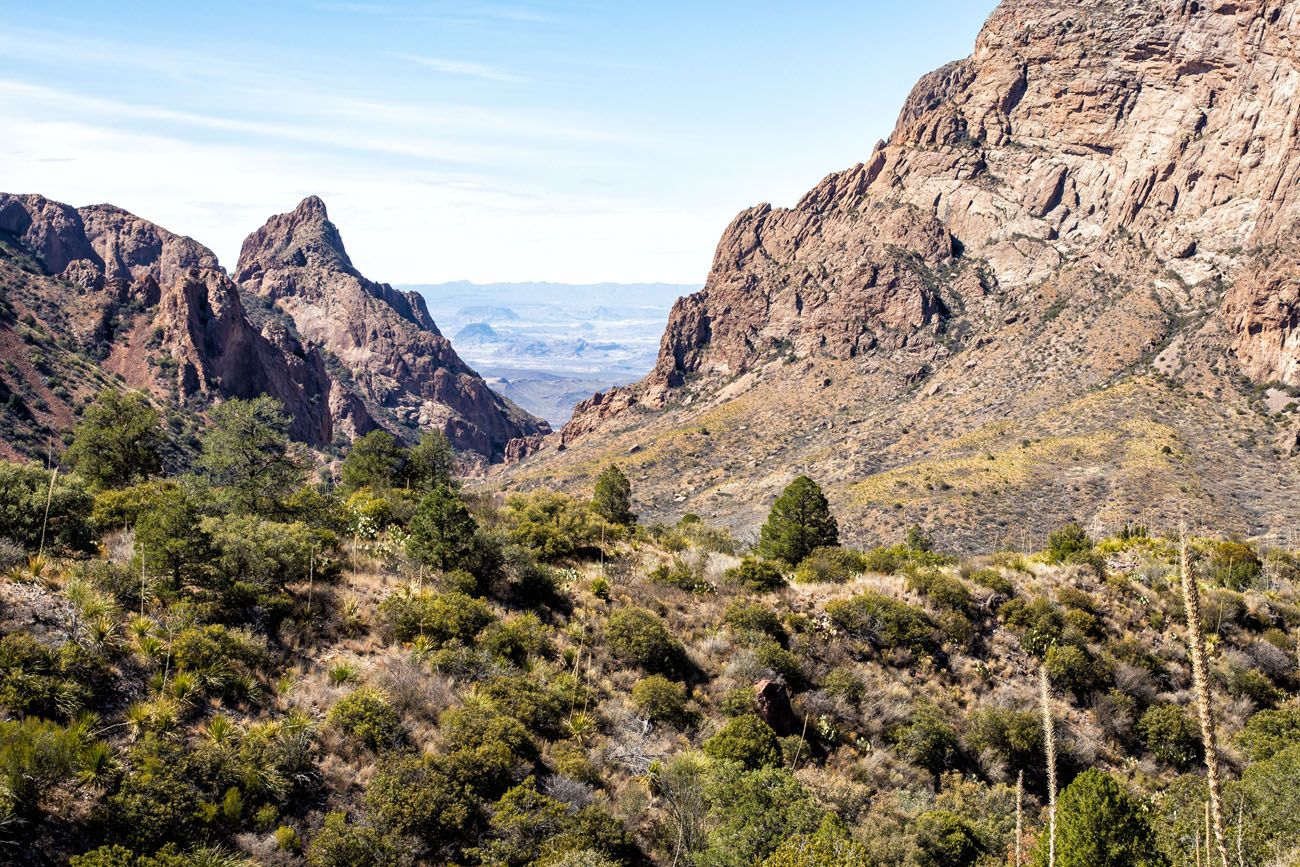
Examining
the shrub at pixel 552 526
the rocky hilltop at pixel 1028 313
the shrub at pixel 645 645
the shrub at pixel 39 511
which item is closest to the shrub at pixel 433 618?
the shrub at pixel 645 645

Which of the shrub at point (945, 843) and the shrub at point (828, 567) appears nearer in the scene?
the shrub at point (945, 843)

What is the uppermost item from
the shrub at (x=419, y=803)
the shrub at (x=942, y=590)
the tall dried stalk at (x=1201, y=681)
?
the tall dried stalk at (x=1201, y=681)

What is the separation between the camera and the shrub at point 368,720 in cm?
1720

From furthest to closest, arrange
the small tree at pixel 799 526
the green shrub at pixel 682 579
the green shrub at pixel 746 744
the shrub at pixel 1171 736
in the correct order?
the small tree at pixel 799 526, the green shrub at pixel 682 579, the shrub at pixel 1171 736, the green shrub at pixel 746 744

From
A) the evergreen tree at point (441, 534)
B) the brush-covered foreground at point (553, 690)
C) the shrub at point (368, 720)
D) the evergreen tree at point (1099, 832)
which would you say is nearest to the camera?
the brush-covered foreground at point (553, 690)

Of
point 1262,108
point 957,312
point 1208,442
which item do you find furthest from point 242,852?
point 1262,108

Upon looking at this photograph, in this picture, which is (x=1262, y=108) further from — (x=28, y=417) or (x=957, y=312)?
(x=28, y=417)

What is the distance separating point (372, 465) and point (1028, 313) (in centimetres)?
10297

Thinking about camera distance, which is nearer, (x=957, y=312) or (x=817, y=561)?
(x=817, y=561)

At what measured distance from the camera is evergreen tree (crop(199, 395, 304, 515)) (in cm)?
2977

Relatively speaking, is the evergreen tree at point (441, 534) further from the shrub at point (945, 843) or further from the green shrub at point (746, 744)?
the shrub at point (945, 843)

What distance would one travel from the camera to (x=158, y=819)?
1340cm

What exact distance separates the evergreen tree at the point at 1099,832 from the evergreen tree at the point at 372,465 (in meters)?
30.3

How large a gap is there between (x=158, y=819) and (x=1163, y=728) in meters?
28.2
